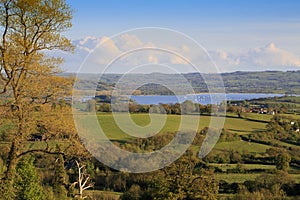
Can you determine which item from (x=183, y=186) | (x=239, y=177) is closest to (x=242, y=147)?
(x=239, y=177)

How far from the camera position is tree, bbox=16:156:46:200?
36.9 feet

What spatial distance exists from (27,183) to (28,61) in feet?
18.4

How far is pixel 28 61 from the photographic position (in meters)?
7.44

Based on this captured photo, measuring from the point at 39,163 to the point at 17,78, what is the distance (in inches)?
737

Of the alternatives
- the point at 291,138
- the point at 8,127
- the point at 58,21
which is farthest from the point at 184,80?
the point at 291,138

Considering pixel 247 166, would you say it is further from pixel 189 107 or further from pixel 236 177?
pixel 189 107

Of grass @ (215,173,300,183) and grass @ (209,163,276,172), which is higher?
grass @ (209,163,276,172)

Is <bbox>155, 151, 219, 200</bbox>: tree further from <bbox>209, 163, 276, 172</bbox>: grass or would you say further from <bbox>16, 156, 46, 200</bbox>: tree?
<bbox>209, 163, 276, 172</bbox>: grass

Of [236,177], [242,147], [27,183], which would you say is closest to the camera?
[27,183]

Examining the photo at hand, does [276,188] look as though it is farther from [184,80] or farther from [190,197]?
[184,80]

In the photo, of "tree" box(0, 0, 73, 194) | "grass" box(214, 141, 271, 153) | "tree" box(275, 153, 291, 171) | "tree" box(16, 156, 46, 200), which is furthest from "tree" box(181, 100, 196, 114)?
"grass" box(214, 141, 271, 153)

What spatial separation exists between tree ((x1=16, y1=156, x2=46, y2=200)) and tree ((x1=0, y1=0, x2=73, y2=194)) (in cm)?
391

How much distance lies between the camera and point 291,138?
38.7 metres

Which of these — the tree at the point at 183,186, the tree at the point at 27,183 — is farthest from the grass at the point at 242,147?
the tree at the point at 27,183
